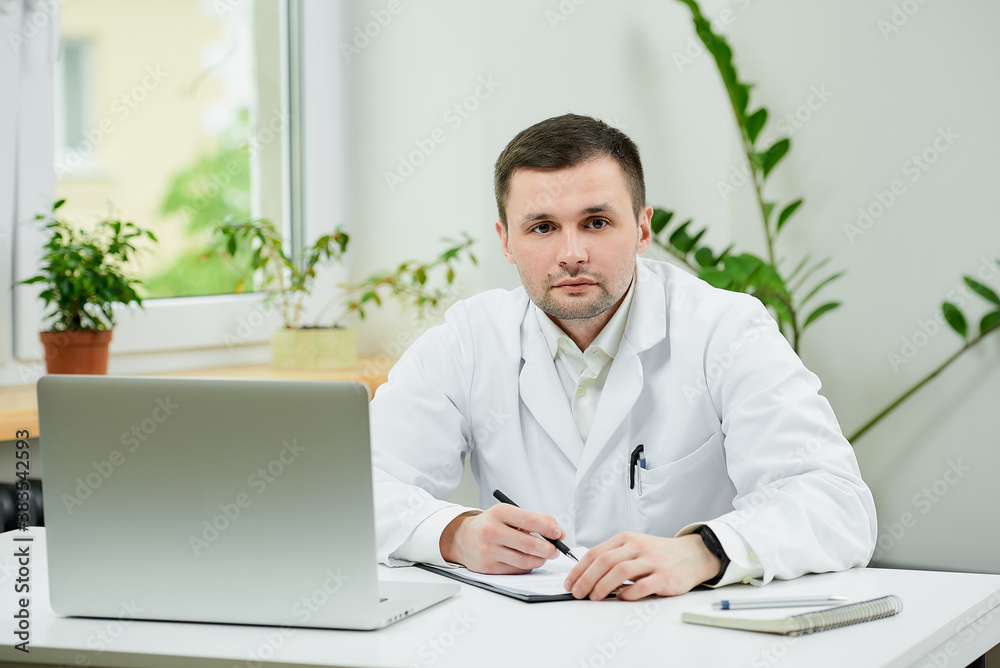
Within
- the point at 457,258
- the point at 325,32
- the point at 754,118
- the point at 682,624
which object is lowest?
the point at 682,624

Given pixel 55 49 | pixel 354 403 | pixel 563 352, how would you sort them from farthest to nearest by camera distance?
1. pixel 55 49
2. pixel 563 352
3. pixel 354 403

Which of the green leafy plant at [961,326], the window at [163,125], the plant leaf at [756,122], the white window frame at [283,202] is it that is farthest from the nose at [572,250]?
the green leafy plant at [961,326]

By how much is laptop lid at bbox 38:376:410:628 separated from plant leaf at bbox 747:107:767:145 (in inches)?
83.9

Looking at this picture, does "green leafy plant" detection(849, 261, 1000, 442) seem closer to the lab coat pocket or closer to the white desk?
the lab coat pocket

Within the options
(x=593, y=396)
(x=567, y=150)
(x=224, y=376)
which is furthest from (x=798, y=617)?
(x=224, y=376)

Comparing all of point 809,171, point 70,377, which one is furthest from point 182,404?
point 809,171

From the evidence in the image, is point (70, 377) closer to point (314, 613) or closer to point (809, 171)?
point (314, 613)

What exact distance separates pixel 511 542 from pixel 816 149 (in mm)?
2199

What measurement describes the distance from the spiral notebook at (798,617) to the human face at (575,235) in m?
0.67

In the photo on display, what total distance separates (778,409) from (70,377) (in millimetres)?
956

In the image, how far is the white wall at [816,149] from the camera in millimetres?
2658

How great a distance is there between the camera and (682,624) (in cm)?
105

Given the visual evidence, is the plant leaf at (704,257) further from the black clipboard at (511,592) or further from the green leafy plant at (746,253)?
the black clipboard at (511,592)

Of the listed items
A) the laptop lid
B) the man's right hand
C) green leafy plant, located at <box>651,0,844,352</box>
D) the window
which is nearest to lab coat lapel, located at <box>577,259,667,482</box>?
the man's right hand
